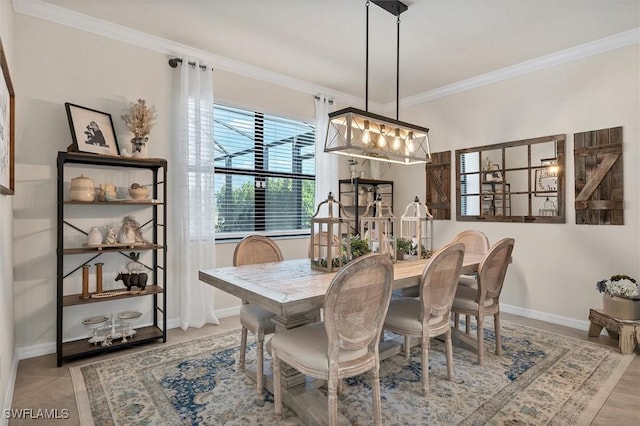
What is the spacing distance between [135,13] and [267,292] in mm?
2661

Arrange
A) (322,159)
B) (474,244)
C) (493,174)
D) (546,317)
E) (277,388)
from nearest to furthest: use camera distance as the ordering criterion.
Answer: (277,388)
(474,244)
(546,317)
(493,174)
(322,159)

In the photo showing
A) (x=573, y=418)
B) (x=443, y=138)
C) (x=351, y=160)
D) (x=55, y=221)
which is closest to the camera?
(x=573, y=418)

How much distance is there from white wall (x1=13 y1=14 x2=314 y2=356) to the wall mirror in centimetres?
379

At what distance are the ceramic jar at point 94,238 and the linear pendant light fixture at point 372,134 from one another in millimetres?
1976

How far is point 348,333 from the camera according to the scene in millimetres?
1766

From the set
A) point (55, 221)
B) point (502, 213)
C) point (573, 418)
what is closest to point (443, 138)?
point (502, 213)

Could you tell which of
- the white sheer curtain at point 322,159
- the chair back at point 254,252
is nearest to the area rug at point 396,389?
the chair back at point 254,252

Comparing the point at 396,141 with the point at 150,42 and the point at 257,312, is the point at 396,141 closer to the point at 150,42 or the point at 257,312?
the point at 257,312

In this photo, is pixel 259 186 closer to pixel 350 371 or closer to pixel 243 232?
pixel 243 232


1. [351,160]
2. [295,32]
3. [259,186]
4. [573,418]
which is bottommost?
[573,418]

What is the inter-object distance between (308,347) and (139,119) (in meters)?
2.48

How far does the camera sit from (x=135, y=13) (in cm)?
297

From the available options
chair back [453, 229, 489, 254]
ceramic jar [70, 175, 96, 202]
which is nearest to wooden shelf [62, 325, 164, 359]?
ceramic jar [70, 175, 96, 202]

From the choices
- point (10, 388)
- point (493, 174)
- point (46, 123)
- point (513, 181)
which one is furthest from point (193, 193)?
point (513, 181)
